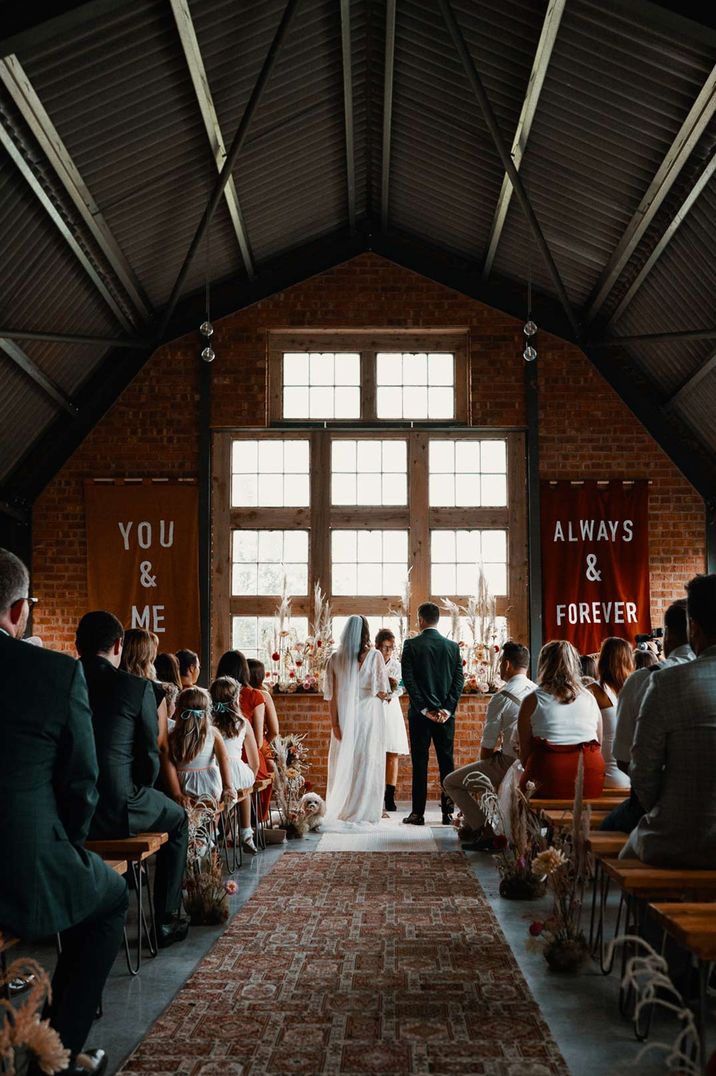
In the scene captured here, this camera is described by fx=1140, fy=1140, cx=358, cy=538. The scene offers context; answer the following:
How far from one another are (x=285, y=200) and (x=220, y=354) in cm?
189

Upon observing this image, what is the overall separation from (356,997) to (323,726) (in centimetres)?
719

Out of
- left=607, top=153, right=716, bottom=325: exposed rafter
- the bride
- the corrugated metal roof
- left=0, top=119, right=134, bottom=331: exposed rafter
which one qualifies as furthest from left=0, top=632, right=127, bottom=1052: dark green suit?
left=607, top=153, right=716, bottom=325: exposed rafter

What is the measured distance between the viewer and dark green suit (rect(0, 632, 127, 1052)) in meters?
2.97

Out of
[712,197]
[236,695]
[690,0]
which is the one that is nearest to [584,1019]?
[236,695]

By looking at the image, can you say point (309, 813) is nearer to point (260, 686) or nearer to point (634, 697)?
point (260, 686)

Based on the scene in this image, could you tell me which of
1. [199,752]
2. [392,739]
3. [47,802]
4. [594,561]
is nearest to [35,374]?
[392,739]

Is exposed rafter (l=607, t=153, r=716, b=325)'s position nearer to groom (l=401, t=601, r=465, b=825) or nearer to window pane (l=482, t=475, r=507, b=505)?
window pane (l=482, t=475, r=507, b=505)

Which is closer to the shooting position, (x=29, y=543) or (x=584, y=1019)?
(x=584, y=1019)

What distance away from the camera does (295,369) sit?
1193 cm

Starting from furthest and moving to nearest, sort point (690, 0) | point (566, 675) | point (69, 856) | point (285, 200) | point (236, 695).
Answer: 1. point (285, 200)
2. point (236, 695)
3. point (690, 0)
4. point (566, 675)
5. point (69, 856)

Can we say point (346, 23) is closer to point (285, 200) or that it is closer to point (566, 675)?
point (285, 200)

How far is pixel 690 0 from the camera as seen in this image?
6.21 meters

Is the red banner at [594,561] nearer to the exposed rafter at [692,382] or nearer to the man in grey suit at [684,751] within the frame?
the exposed rafter at [692,382]

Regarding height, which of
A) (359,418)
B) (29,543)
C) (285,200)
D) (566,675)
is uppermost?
(285,200)
